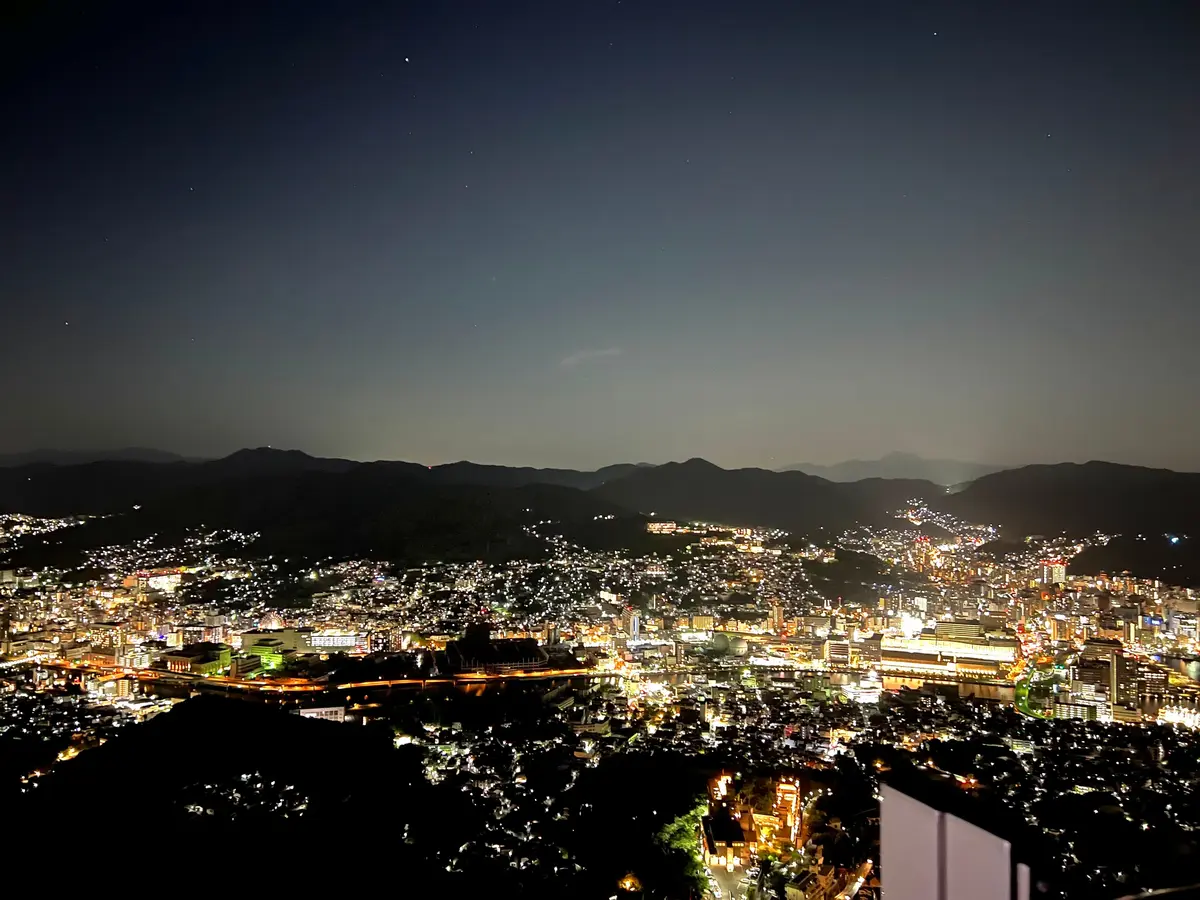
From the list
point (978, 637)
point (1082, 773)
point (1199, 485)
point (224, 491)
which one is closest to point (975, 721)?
point (1082, 773)

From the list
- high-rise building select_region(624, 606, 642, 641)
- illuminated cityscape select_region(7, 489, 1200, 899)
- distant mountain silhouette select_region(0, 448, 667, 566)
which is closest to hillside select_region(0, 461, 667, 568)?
distant mountain silhouette select_region(0, 448, 667, 566)

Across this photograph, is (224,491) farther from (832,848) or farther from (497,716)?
(832,848)

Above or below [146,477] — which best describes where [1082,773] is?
below

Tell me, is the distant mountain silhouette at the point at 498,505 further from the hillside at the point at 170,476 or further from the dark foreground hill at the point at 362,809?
the dark foreground hill at the point at 362,809

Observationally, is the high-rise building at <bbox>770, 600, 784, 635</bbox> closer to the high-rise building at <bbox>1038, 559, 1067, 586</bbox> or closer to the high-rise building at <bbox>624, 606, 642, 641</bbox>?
the high-rise building at <bbox>624, 606, 642, 641</bbox>

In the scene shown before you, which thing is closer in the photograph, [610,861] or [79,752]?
[610,861]

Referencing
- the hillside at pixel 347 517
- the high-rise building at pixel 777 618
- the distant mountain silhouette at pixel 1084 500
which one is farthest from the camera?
the hillside at pixel 347 517

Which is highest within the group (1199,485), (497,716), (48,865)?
(1199,485)

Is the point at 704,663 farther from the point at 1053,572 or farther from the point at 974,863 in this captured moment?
the point at 974,863

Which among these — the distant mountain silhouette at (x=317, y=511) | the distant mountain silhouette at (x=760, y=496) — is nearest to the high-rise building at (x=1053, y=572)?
the distant mountain silhouette at (x=760, y=496)

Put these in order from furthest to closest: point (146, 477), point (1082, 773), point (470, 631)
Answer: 1. point (146, 477)
2. point (470, 631)
3. point (1082, 773)
